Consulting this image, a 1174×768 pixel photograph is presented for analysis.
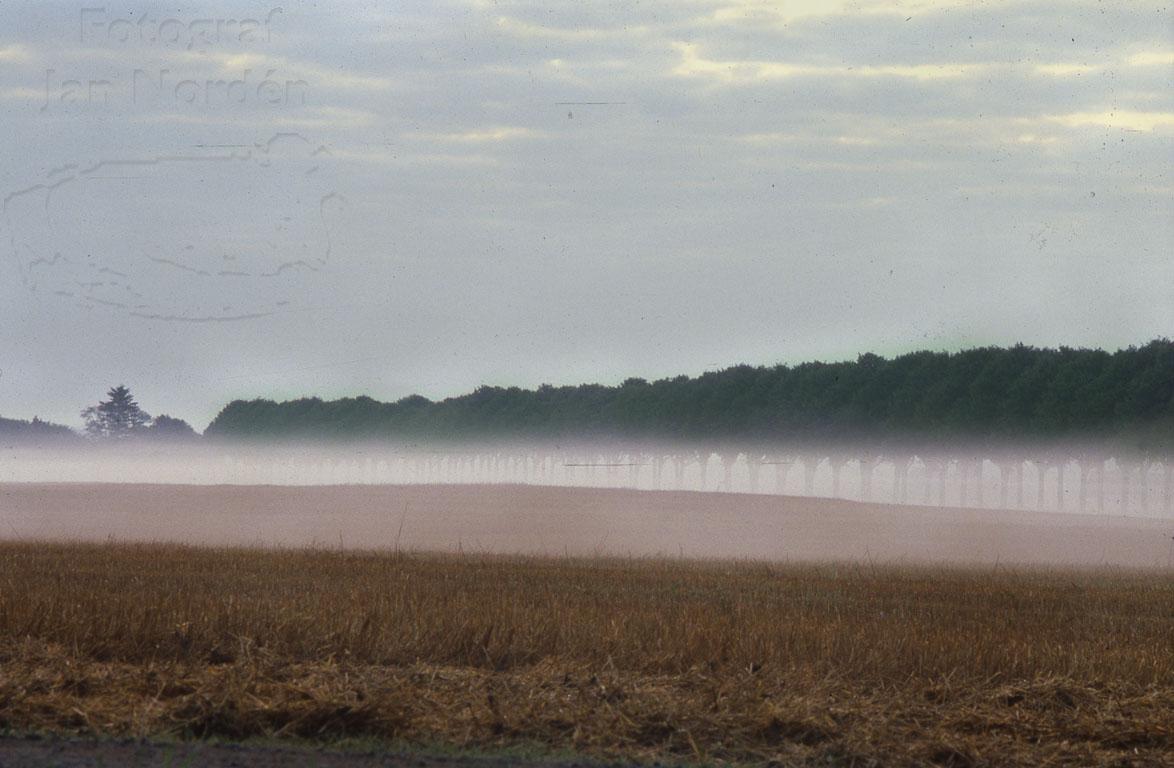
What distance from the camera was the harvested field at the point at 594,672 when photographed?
503 inches

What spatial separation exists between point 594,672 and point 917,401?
95294 mm

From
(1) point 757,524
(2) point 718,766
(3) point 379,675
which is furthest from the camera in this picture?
(1) point 757,524

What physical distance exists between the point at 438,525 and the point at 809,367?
60.5 metres

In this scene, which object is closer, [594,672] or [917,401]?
[594,672]

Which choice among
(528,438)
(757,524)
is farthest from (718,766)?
(528,438)

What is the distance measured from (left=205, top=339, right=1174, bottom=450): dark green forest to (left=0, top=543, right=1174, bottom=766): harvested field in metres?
69.4

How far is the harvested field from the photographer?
12781 mm

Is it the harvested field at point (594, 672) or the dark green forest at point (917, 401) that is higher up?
the dark green forest at point (917, 401)

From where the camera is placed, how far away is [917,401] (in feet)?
353

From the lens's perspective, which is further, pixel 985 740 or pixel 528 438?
pixel 528 438

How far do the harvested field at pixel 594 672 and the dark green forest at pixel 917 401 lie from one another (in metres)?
69.4

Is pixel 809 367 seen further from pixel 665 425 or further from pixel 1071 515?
pixel 1071 515

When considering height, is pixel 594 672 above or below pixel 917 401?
below

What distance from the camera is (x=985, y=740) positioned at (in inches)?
515
